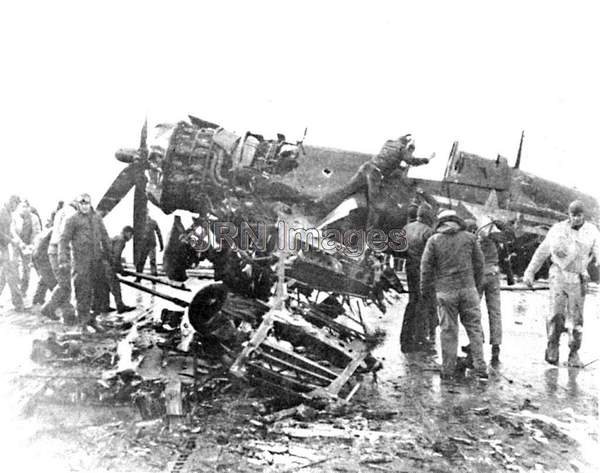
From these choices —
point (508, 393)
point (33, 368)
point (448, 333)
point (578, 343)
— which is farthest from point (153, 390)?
point (578, 343)

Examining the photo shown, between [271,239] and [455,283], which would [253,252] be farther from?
[455,283]

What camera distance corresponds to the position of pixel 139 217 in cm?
763

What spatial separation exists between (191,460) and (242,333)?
1960mm

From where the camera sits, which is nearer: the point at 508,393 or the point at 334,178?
the point at 508,393

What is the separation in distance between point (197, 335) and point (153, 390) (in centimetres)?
94

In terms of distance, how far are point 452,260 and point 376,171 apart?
1.68m

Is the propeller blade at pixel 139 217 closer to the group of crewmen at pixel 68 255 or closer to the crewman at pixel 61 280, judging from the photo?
the group of crewmen at pixel 68 255

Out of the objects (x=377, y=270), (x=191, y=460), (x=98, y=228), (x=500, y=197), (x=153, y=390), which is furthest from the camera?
(x=500, y=197)

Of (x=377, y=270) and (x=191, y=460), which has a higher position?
(x=377, y=270)

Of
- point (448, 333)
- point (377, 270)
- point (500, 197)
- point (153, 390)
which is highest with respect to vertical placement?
point (500, 197)

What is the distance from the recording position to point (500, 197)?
8477 mm

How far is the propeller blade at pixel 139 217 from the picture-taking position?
7.33m

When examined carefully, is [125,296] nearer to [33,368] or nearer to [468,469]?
[33,368]

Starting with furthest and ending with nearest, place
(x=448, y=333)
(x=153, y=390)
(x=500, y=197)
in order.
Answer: (x=500, y=197) < (x=448, y=333) < (x=153, y=390)
